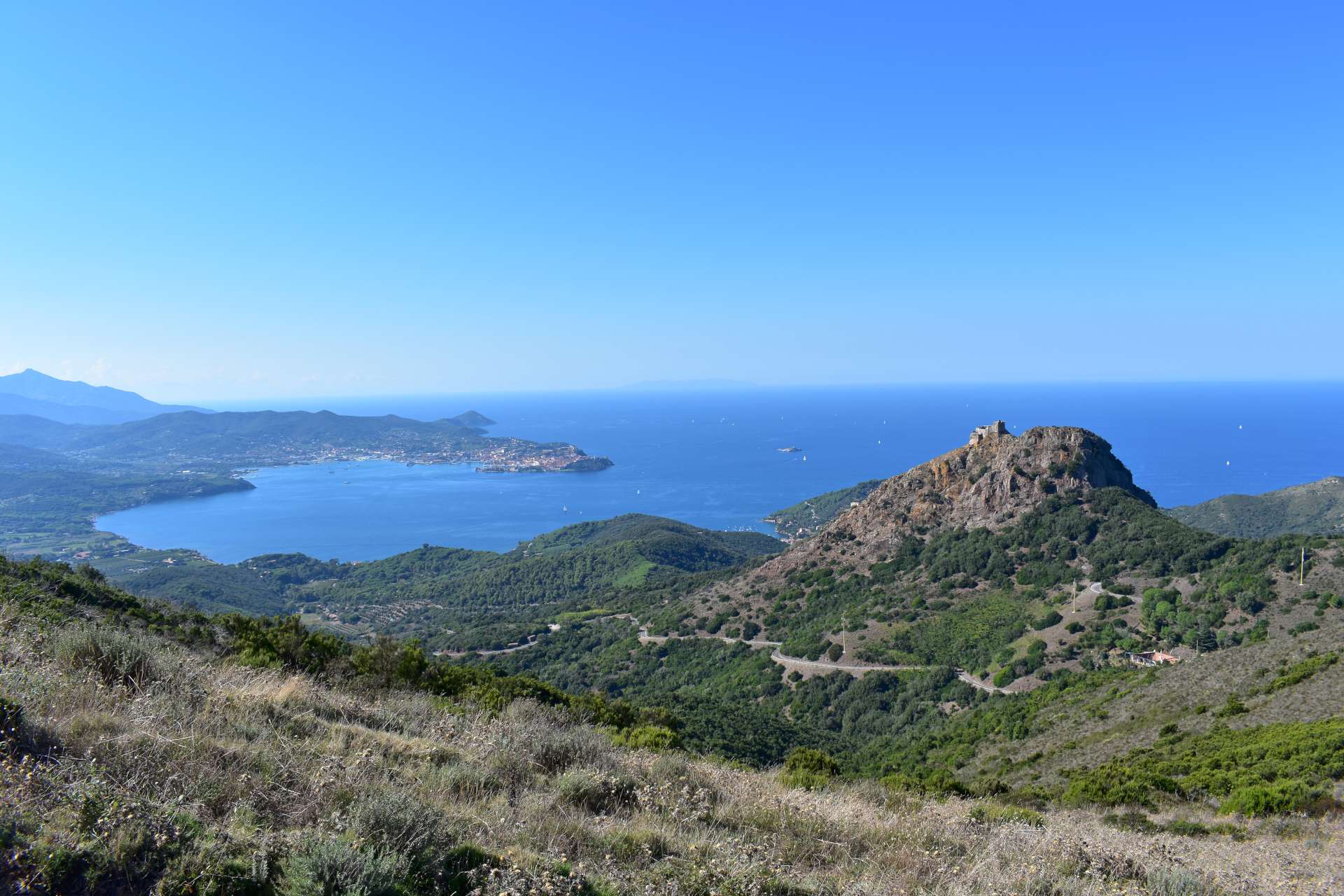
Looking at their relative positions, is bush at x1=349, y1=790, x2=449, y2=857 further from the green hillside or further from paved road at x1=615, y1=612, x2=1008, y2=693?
the green hillside

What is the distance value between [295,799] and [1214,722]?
21077mm

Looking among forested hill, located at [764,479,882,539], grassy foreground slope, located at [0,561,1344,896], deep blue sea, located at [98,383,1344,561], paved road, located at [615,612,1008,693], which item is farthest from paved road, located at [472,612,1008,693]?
deep blue sea, located at [98,383,1344,561]

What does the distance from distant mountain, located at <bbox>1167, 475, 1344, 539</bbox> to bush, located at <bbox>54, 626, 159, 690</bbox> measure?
277 feet

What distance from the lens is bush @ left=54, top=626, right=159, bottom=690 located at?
5535 mm

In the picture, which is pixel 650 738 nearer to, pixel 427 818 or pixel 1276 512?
→ pixel 427 818

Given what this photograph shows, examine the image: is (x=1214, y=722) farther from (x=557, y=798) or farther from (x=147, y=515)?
(x=147, y=515)

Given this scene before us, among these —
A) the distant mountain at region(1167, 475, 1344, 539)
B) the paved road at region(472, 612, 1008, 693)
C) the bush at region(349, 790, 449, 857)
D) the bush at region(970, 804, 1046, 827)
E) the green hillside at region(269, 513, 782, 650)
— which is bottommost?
the green hillside at region(269, 513, 782, 650)

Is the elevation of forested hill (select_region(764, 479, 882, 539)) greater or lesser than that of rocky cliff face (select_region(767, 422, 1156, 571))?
A: lesser

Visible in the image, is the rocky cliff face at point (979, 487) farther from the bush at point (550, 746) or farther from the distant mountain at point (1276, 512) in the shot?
the bush at point (550, 746)

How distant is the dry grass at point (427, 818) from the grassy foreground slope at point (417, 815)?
0.06 feet

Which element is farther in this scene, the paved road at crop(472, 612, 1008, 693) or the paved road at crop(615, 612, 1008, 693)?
the paved road at crop(472, 612, 1008, 693)

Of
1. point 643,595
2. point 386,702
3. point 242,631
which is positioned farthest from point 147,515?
point 386,702

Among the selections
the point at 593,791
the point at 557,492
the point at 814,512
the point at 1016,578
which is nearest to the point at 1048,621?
the point at 1016,578

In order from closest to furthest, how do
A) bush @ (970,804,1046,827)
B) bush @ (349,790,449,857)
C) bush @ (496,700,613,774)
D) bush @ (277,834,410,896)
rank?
bush @ (277,834,410,896)
bush @ (349,790,449,857)
bush @ (496,700,613,774)
bush @ (970,804,1046,827)
